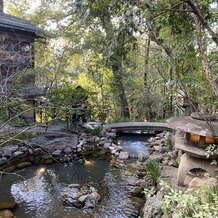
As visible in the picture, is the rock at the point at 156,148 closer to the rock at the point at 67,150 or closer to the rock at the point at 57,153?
the rock at the point at 67,150

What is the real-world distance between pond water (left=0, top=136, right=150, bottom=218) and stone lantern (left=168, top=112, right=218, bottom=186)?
5.80ft

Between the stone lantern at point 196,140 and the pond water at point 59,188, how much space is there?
5.80ft

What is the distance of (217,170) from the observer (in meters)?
5.27

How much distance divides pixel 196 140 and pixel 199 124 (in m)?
0.47

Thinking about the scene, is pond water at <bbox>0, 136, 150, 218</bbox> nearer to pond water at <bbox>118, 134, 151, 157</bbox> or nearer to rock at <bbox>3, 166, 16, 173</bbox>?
rock at <bbox>3, 166, 16, 173</bbox>

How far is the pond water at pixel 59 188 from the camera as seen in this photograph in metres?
5.88

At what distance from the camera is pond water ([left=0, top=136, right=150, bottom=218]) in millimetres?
5875

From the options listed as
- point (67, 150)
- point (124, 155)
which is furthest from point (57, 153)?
point (124, 155)

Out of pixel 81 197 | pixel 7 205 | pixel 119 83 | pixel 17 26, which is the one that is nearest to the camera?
pixel 7 205

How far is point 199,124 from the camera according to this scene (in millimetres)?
5203

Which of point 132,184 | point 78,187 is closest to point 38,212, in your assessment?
point 78,187

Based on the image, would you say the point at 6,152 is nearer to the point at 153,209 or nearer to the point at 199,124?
the point at 153,209

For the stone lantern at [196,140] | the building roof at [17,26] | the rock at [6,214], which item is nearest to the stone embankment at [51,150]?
the rock at [6,214]

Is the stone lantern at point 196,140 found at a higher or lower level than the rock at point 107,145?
higher
